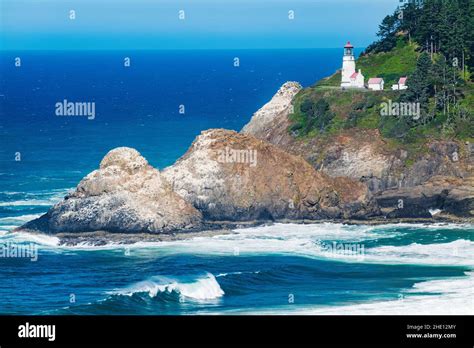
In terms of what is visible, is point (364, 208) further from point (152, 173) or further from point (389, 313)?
point (389, 313)

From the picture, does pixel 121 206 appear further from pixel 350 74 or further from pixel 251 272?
pixel 350 74

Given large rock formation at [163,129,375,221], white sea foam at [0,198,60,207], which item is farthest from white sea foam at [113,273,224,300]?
white sea foam at [0,198,60,207]

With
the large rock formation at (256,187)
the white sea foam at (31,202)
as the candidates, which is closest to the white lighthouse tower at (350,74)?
the large rock formation at (256,187)

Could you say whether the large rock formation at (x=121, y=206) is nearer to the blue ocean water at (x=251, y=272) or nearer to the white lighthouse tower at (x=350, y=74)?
the blue ocean water at (x=251, y=272)

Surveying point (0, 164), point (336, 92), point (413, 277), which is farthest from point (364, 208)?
point (0, 164)

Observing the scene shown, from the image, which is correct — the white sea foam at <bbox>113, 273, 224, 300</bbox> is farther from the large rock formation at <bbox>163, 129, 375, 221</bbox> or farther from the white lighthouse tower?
the white lighthouse tower

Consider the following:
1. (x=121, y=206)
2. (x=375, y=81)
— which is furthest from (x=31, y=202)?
(x=375, y=81)
